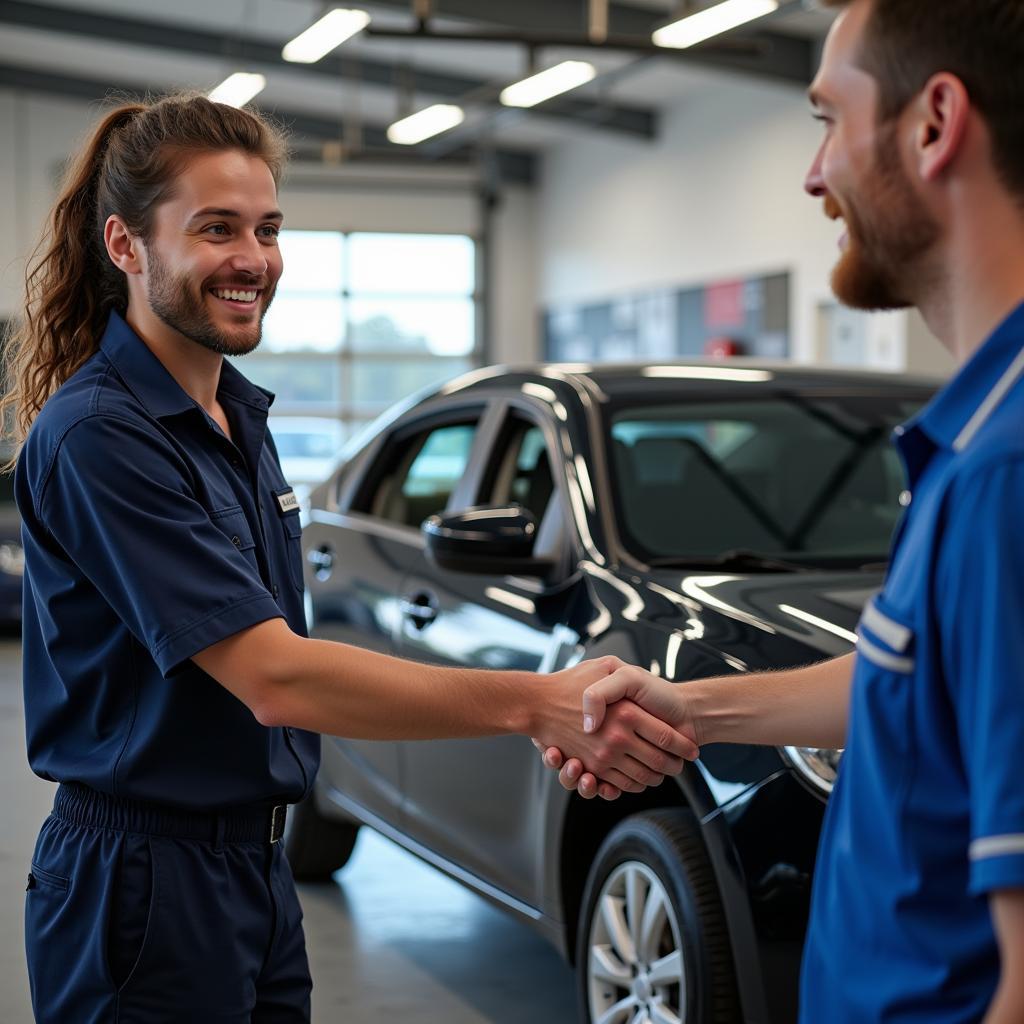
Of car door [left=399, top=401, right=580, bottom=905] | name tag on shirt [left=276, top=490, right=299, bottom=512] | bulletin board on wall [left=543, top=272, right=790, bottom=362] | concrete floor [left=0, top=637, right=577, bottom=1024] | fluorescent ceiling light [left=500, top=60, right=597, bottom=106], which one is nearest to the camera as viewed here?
name tag on shirt [left=276, top=490, right=299, bottom=512]

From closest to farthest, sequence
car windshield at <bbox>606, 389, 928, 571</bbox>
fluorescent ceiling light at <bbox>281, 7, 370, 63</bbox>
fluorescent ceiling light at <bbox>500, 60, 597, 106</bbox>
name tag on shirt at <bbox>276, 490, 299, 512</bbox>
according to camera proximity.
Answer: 1. name tag on shirt at <bbox>276, 490, 299, 512</bbox>
2. car windshield at <bbox>606, 389, 928, 571</bbox>
3. fluorescent ceiling light at <bbox>281, 7, 370, 63</bbox>
4. fluorescent ceiling light at <bbox>500, 60, 597, 106</bbox>

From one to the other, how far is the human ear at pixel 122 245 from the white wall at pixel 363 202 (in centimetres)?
1716

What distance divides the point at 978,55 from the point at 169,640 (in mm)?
1083

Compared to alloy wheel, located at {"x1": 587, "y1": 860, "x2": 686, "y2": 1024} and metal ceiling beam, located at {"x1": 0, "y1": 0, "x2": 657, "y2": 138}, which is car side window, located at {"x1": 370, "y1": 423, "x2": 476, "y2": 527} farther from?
metal ceiling beam, located at {"x1": 0, "y1": 0, "x2": 657, "y2": 138}

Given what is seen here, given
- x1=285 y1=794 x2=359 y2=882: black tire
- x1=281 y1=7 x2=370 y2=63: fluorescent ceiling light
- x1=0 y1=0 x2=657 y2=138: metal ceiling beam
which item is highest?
x1=0 y1=0 x2=657 y2=138: metal ceiling beam

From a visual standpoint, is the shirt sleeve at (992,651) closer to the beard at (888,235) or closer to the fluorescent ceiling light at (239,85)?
the beard at (888,235)

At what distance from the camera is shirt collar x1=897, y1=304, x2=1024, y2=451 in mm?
1025

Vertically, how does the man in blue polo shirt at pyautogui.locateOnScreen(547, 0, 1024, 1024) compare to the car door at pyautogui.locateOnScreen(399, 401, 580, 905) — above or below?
above

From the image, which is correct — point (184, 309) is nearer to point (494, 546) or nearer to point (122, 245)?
point (122, 245)

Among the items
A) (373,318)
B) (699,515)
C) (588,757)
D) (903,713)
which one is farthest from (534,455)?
(373,318)

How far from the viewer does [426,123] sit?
42.7ft

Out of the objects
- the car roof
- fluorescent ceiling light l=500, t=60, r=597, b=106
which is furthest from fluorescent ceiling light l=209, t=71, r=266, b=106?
the car roof

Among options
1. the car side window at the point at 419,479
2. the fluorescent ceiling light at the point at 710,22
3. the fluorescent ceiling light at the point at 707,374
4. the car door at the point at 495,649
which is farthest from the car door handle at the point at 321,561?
the fluorescent ceiling light at the point at 710,22

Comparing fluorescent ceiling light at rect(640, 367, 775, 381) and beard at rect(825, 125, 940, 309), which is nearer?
beard at rect(825, 125, 940, 309)
